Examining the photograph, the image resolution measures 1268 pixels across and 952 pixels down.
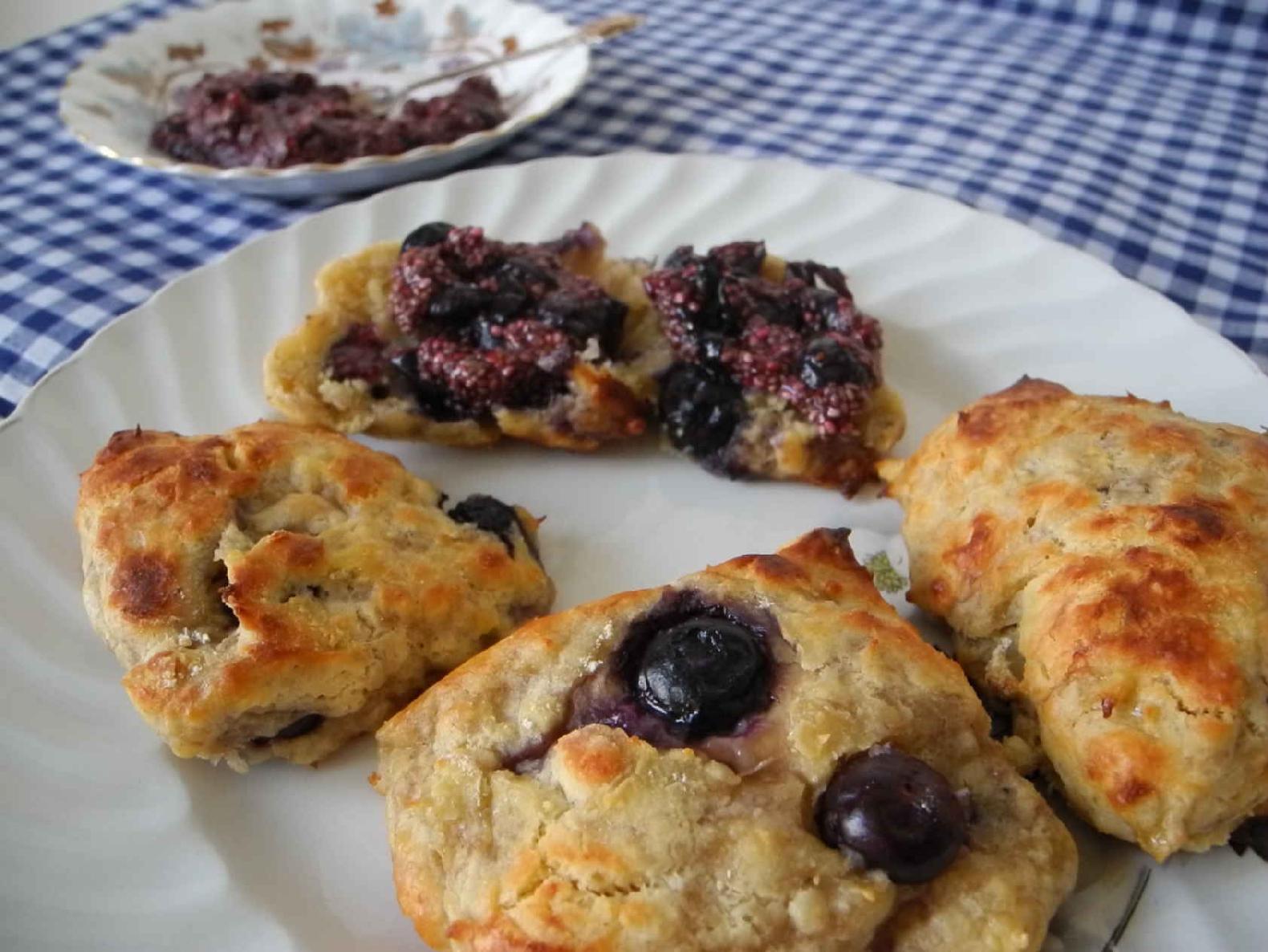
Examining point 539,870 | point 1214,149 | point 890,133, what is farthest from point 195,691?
point 1214,149

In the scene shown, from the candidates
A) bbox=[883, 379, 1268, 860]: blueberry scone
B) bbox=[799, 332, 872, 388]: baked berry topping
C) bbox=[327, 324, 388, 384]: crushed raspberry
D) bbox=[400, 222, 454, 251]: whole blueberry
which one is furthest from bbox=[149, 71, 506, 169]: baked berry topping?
bbox=[883, 379, 1268, 860]: blueberry scone

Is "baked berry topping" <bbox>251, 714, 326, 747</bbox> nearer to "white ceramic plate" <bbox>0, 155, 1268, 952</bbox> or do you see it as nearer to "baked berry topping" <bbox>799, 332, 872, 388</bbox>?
"white ceramic plate" <bbox>0, 155, 1268, 952</bbox>

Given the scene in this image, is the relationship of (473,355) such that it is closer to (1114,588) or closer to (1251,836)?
(1114,588)

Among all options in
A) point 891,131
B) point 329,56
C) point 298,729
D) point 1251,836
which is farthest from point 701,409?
point 329,56

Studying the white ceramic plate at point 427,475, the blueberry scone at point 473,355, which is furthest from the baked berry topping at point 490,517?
the blueberry scone at point 473,355

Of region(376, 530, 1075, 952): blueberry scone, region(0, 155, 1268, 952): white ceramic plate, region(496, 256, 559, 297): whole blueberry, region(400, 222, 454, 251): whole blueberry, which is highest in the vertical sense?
region(400, 222, 454, 251): whole blueberry

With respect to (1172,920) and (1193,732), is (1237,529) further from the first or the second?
(1172,920)
